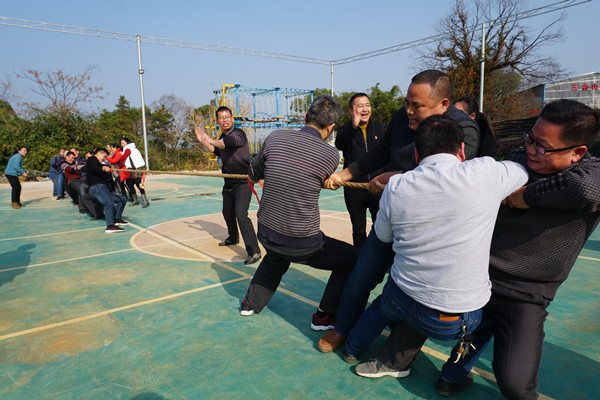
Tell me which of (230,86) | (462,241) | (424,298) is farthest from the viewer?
(230,86)

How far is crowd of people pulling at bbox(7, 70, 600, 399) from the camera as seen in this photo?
6.80 feet

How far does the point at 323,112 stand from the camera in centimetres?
317

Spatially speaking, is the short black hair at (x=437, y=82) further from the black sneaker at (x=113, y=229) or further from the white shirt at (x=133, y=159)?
the white shirt at (x=133, y=159)

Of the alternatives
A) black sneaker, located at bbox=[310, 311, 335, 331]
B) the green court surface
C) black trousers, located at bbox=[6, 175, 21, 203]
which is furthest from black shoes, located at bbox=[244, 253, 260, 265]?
black trousers, located at bbox=[6, 175, 21, 203]

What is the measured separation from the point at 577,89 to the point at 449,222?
30.4 m

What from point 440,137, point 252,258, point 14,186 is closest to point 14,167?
point 14,186

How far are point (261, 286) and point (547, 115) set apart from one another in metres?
2.57

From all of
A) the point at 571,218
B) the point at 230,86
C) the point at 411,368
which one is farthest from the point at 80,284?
the point at 230,86

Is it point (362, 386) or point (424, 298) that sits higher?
point (424, 298)

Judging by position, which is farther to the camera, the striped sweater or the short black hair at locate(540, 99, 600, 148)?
the striped sweater

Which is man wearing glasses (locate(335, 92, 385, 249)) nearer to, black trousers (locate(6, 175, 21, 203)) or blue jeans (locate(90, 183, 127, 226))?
blue jeans (locate(90, 183, 127, 226))

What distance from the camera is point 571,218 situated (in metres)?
2.14

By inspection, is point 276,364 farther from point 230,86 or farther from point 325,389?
point 230,86

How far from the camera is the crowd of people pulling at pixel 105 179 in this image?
8203 mm
